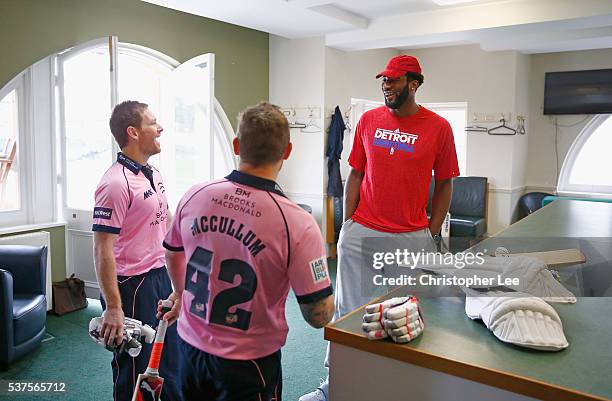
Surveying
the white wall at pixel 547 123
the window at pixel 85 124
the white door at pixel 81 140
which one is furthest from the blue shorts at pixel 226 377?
the white wall at pixel 547 123

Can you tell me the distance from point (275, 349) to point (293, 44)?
16.3 ft

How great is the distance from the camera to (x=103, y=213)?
1812mm

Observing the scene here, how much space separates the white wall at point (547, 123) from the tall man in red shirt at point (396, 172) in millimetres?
5186

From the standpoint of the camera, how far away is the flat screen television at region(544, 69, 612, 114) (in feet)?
20.7

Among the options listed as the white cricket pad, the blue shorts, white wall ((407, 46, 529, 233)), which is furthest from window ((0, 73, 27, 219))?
white wall ((407, 46, 529, 233))

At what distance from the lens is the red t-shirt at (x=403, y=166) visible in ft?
7.36

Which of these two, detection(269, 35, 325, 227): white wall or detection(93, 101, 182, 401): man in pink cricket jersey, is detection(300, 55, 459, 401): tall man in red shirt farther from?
detection(269, 35, 325, 227): white wall

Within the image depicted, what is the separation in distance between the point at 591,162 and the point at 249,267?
6.65 meters

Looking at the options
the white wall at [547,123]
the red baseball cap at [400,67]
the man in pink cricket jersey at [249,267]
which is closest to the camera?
the man in pink cricket jersey at [249,267]

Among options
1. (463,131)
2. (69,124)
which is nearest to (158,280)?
(69,124)

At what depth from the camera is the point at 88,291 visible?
13.7ft

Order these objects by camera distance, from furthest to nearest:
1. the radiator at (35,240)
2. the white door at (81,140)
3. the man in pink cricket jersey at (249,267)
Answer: the white door at (81,140), the radiator at (35,240), the man in pink cricket jersey at (249,267)

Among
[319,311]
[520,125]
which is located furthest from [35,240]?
[520,125]

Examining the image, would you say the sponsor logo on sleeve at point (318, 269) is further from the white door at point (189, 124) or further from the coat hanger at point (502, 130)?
the coat hanger at point (502, 130)
